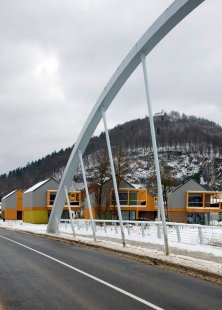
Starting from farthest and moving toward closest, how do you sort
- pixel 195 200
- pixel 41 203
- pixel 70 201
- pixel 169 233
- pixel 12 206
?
pixel 12 206 < pixel 70 201 < pixel 41 203 < pixel 195 200 < pixel 169 233

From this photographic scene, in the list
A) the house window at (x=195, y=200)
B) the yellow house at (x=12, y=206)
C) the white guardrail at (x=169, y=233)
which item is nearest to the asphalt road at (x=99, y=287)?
the white guardrail at (x=169, y=233)

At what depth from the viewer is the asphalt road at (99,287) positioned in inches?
318

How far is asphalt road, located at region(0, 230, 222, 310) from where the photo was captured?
26.5 ft

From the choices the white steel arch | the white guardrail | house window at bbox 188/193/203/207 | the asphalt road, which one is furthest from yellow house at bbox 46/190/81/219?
the asphalt road

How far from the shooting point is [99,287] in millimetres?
9859

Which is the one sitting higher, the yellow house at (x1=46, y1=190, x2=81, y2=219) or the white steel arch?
the white steel arch

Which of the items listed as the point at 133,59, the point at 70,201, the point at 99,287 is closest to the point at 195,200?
the point at 70,201

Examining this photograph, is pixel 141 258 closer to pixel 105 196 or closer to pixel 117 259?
pixel 117 259

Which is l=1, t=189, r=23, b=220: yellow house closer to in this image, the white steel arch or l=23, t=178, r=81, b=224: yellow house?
l=23, t=178, r=81, b=224: yellow house

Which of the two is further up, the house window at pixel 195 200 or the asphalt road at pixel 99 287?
the house window at pixel 195 200

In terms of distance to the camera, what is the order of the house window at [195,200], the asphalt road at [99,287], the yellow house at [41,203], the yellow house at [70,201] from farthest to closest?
the yellow house at [41,203]
the yellow house at [70,201]
the house window at [195,200]
the asphalt road at [99,287]

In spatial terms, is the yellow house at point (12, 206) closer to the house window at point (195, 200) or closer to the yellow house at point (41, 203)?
the yellow house at point (41, 203)

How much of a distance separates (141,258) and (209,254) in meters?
2.33

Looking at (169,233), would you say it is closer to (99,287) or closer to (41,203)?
(99,287)
